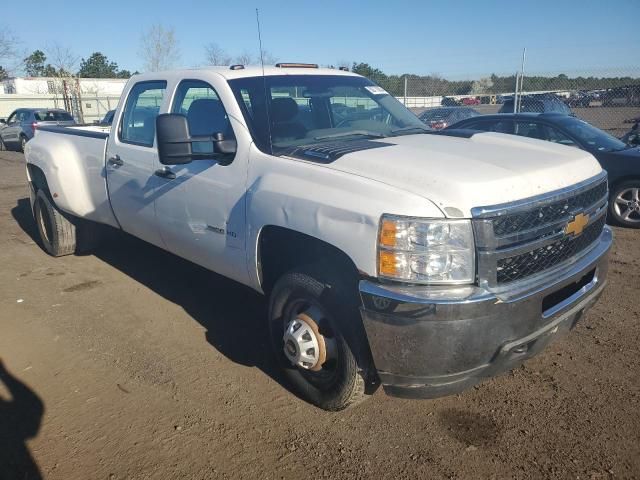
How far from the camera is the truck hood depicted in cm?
252

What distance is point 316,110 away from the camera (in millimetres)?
3883

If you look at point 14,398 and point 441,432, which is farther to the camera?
point 14,398

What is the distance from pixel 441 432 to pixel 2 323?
3770mm

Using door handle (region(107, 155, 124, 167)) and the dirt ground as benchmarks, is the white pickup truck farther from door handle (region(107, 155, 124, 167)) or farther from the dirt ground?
the dirt ground

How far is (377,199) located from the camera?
2.55m

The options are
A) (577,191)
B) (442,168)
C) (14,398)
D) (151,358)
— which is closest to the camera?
(442,168)

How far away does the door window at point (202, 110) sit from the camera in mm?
3654

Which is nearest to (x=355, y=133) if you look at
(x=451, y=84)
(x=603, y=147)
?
(x=603, y=147)

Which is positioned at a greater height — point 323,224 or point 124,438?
point 323,224

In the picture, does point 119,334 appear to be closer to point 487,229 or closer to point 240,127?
point 240,127

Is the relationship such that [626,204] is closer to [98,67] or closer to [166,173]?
[166,173]

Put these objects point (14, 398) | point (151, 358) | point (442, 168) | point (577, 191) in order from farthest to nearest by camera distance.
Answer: point (151, 358) → point (14, 398) → point (577, 191) → point (442, 168)

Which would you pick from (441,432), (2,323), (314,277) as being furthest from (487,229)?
(2,323)

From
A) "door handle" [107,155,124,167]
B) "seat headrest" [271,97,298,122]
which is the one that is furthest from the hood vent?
"door handle" [107,155,124,167]
